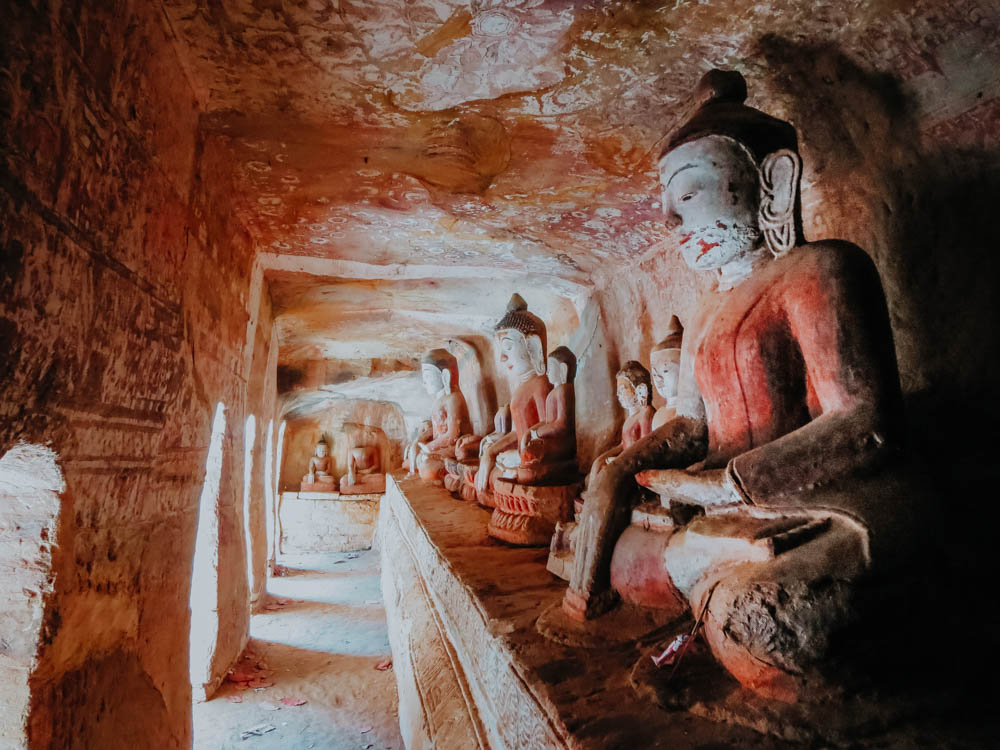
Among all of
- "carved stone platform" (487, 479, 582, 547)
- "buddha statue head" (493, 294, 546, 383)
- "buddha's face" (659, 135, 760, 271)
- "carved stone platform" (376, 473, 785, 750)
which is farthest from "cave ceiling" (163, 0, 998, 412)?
"carved stone platform" (376, 473, 785, 750)

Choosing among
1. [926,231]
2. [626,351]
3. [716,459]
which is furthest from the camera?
[626,351]

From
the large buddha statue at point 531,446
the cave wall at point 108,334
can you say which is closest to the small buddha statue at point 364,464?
the large buddha statue at point 531,446

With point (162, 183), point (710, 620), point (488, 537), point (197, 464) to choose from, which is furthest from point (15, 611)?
point (488, 537)

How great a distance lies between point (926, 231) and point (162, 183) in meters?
2.91

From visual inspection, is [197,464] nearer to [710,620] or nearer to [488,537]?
[488,537]

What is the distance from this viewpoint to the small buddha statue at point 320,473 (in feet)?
37.6

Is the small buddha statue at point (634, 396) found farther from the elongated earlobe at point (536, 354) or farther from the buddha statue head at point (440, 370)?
the buddha statue head at point (440, 370)

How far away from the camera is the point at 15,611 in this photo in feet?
4.87

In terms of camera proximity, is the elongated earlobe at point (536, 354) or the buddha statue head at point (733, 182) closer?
the buddha statue head at point (733, 182)

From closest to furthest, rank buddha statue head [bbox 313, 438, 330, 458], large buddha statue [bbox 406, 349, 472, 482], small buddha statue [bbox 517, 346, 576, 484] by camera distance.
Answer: small buddha statue [bbox 517, 346, 576, 484]
large buddha statue [bbox 406, 349, 472, 482]
buddha statue head [bbox 313, 438, 330, 458]

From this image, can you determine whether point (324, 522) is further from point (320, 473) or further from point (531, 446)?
point (531, 446)

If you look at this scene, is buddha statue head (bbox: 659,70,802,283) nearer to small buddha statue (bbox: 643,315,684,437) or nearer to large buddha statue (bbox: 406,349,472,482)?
small buddha statue (bbox: 643,315,684,437)

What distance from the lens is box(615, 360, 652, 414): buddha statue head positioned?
314 centimetres

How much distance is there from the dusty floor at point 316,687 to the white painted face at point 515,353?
2990 mm
